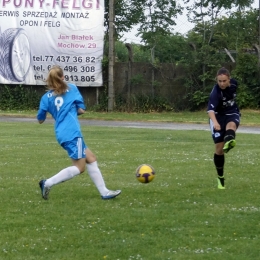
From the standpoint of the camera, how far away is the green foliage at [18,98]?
1248 inches

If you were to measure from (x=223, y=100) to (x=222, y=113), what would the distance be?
225mm

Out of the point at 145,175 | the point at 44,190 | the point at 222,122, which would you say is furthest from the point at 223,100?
the point at 44,190

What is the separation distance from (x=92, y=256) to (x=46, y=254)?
42 cm

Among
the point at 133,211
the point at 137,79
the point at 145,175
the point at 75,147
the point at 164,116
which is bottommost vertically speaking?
the point at 164,116

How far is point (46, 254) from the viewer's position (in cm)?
633

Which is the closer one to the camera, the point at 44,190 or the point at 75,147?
the point at 75,147

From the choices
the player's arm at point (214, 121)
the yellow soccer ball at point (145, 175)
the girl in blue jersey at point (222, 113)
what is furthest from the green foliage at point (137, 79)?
the yellow soccer ball at point (145, 175)

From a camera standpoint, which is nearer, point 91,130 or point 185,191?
point 185,191

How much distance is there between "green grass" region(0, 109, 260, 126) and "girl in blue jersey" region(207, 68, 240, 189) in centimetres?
1534

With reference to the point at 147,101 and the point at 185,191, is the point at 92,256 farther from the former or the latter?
the point at 147,101

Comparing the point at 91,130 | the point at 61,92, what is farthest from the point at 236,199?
the point at 91,130

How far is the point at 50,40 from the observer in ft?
102

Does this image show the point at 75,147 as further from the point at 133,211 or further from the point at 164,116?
the point at 164,116

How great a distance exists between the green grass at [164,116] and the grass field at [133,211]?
11968 millimetres
